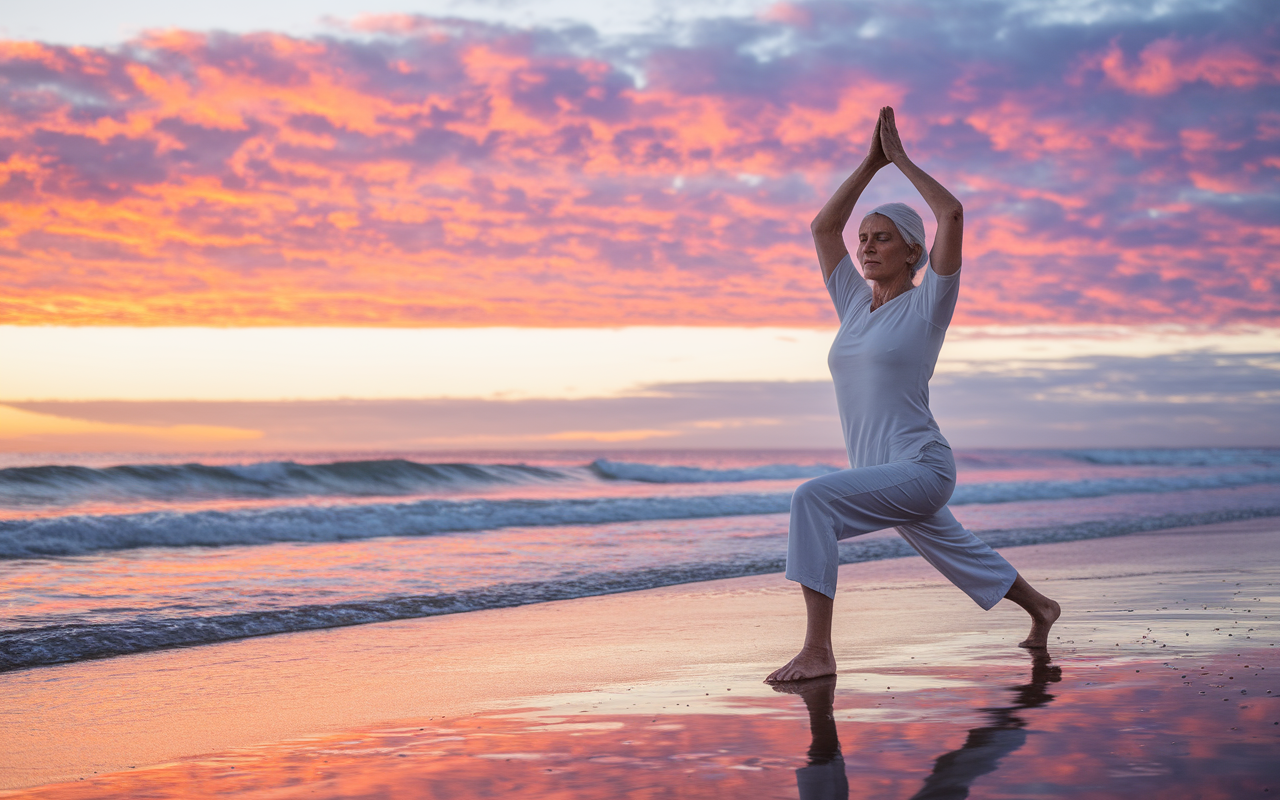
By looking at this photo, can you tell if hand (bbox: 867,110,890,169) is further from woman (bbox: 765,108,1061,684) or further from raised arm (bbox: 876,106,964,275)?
raised arm (bbox: 876,106,964,275)

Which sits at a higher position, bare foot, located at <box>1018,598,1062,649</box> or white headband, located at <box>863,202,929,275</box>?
white headband, located at <box>863,202,929,275</box>

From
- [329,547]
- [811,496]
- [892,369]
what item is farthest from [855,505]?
[329,547]

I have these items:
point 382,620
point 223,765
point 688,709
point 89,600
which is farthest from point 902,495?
point 89,600

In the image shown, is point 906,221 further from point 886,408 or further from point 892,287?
point 886,408

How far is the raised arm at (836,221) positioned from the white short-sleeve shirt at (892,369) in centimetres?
32

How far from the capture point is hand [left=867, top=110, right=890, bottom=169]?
4.24 m

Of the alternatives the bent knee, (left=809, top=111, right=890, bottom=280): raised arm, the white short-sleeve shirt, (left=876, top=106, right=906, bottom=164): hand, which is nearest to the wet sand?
the bent knee

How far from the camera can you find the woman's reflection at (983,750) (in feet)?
8.29

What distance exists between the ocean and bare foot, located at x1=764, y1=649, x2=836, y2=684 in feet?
10.5

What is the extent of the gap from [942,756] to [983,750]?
0.47 ft

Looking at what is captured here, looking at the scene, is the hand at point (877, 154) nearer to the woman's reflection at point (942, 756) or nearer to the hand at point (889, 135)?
the hand at point (889, 135)

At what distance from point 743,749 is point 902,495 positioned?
1.40 meters

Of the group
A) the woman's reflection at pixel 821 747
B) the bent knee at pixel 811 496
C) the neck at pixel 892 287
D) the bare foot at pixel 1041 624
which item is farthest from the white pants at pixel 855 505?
the bare foot at pixel 1041 624

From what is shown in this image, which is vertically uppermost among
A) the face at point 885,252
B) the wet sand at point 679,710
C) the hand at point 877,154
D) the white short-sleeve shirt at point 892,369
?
the hand at point 877,154
